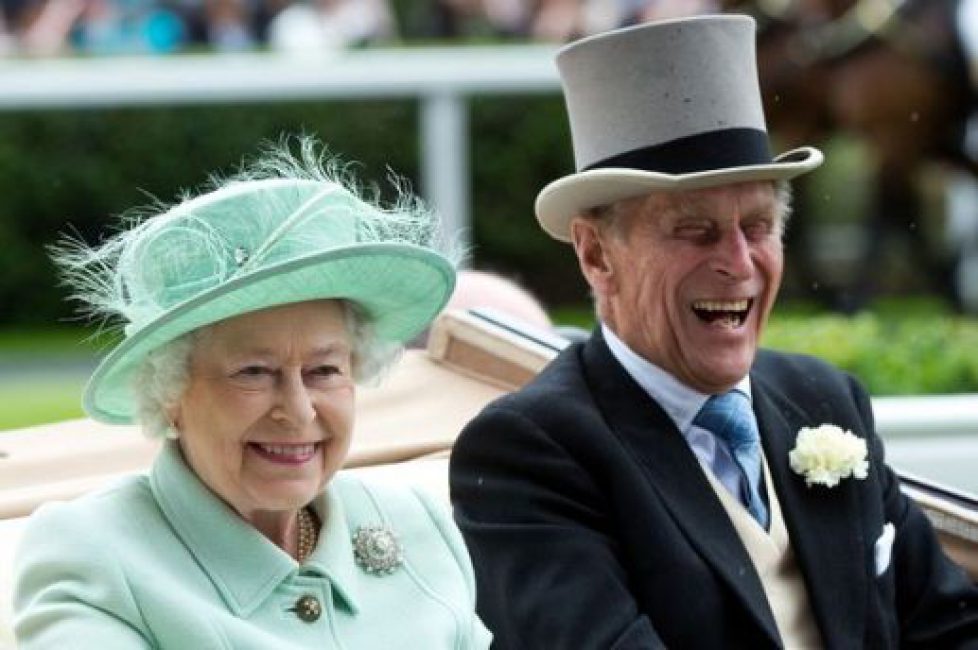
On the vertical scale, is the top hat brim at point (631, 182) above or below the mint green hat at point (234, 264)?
below

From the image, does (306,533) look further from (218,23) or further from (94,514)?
(218,23)

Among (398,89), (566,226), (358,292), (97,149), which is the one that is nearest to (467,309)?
(566,226)

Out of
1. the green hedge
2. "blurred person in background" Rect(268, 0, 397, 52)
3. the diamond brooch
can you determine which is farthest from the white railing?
the diamond brooch

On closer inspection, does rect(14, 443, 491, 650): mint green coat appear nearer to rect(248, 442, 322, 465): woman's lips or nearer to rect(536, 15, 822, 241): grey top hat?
rect(248, 442, 322, 465): woman's lips

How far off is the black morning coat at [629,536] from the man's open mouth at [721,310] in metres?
0.16

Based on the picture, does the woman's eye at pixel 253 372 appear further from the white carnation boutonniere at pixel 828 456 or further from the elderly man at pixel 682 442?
the white carnation boutonniere at pixel 828 456

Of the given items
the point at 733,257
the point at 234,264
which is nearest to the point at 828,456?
the point at 733,257

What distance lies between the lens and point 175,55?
38.2ft

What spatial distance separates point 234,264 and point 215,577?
39cm

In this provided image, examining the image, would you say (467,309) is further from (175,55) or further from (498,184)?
(498,184)

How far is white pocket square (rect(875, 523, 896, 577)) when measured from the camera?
3816 mm

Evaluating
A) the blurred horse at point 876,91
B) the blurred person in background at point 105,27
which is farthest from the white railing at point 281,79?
the blurred horse at point 876,91

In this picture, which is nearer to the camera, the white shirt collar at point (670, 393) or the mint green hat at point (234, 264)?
the mint green hat at point (234, 264)

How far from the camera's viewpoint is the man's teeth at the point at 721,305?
3.75 meters
